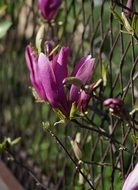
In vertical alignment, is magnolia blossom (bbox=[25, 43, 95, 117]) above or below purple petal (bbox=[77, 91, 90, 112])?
above

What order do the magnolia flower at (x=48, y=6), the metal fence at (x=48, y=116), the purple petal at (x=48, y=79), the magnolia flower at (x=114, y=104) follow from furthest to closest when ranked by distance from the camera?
the metal fence at (x=48, y=116)
the magnolia flower at (x=48, y=6)
the purple petal at (x=48, y=79)
the magnolia flower at (x=114, y=104)

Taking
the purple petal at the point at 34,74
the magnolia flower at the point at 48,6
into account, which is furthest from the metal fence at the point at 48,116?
the purple petal at the point at 34,74

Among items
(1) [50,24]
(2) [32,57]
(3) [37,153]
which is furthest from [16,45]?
(2) [32,57]

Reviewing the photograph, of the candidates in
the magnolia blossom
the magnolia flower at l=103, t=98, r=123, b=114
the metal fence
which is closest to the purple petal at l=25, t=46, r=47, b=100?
the magnolia blossom

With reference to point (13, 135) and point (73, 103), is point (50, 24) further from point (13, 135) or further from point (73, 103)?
point (13, 135)

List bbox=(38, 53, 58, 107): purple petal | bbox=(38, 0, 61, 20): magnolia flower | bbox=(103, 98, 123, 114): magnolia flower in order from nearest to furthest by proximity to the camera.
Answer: bbox=(103, 98, 123, 114): magnolia flower
bbox=(38, 53, 58, 107): purple petal
bbox=(38, 0, 61, 20): magnolia flower

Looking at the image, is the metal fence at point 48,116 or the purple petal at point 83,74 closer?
the purple petal at point 83,74

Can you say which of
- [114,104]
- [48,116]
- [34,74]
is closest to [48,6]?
[34,74]

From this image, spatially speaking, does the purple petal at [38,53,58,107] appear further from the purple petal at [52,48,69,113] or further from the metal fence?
the metal fence

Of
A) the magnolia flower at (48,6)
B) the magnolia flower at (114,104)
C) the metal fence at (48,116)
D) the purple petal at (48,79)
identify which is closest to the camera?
the magnolia flower at (114,104)

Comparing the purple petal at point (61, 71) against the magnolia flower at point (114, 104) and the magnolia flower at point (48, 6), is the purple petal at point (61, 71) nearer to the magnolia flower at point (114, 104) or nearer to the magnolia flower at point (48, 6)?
the magnolia flower at point (114, 104)

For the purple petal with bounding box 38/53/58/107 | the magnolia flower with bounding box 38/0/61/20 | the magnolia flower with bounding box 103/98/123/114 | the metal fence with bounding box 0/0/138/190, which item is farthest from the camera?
the metal fence with bounding box 0/0/138/190

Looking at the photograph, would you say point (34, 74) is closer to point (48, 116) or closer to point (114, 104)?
point (114, 104)
